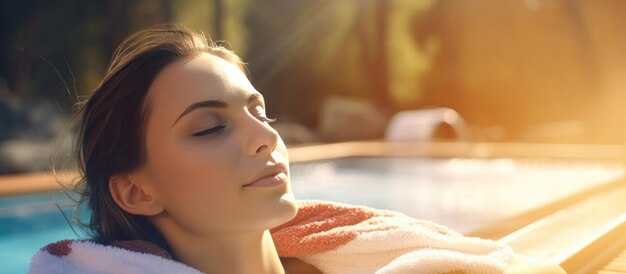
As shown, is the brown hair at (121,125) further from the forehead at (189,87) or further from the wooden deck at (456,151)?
the wooden deck at (456,151)

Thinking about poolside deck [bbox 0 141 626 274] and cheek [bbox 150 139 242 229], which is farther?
poolside deck [bbox 0 141 626 274]

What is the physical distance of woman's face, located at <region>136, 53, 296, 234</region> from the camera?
1.20 metres

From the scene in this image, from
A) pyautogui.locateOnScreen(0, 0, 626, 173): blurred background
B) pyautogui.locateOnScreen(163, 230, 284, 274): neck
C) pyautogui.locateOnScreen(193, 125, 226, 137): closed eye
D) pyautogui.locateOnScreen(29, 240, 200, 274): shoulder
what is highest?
pyautogui.locateOnScreen(0, 0, 626, 173): blurred background

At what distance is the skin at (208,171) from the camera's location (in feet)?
3.95

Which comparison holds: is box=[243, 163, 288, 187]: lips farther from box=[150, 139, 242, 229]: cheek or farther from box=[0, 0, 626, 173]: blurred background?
box=[0, 0, 626, 173]: blurred background

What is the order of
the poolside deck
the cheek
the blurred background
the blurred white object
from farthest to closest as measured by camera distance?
the blurred white object
the blurred background
the poolside deck
the cheek

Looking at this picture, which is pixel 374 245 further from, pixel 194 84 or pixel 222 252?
pixel 194 84

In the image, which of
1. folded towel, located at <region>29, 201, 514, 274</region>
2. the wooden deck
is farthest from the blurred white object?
folded towel, located at <region>29, 201, 514, 274</region>

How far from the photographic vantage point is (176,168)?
122cm

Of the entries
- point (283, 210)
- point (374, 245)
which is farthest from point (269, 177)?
point (374, 245)

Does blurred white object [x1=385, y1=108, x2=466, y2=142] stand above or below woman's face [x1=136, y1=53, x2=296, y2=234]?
above

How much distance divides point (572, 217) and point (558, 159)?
473 cm

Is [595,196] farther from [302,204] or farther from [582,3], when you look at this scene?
[582,3]

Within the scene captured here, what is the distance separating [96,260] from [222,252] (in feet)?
0.75
